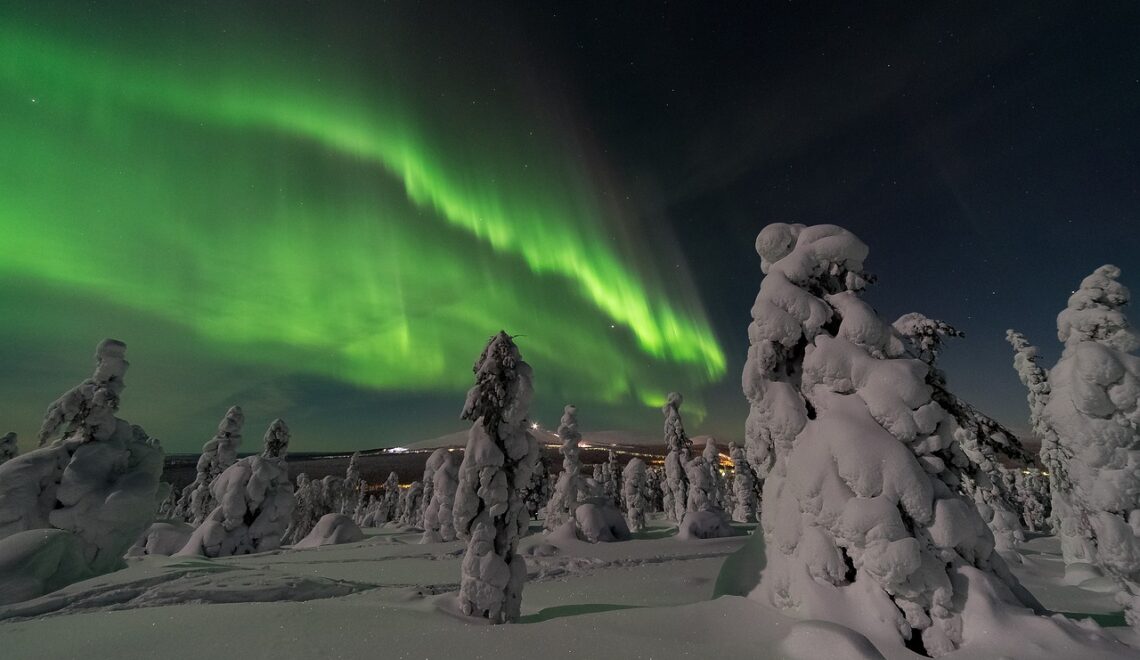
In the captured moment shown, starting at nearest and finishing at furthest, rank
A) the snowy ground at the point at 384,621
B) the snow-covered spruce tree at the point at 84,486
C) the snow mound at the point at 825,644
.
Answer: the snow mound at the point at 825,644
the snowy ground at the point at 384,621
the snow-covered spruce tree at the point at 84,486

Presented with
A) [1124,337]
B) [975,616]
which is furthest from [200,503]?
[1124,337]

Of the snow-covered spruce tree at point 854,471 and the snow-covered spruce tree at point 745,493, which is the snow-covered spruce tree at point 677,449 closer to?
the snow-covered spruce tree at point 745,493

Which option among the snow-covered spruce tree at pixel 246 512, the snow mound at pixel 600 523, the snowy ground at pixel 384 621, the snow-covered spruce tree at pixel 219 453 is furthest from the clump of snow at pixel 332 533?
the snowy ground at pixel 384 621

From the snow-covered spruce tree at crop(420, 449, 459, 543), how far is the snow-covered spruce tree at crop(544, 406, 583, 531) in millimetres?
6704

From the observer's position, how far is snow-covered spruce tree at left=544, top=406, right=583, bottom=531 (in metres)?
30.7

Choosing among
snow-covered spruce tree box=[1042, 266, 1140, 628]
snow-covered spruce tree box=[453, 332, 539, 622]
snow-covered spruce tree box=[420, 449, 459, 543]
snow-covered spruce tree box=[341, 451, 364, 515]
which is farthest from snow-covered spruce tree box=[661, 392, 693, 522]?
snow-covered spruce tree box=[341, 451, 364, 515]

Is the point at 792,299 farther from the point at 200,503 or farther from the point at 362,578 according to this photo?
the point at 200,503

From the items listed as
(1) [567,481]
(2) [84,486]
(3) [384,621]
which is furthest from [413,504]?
(3) [384,621]

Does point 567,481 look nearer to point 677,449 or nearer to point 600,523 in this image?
point 600,523

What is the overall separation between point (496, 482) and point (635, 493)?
3291cm

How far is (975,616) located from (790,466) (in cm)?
267

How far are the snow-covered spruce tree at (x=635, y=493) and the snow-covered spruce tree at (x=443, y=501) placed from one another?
16100mm

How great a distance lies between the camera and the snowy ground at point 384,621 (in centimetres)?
593

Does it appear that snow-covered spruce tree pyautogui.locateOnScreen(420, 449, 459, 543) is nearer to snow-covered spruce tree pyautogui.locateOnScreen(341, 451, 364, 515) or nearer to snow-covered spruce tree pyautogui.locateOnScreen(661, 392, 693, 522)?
snow-covered spruce tree pyautogui.locateOnScreen(661, 392, 693, 522)
